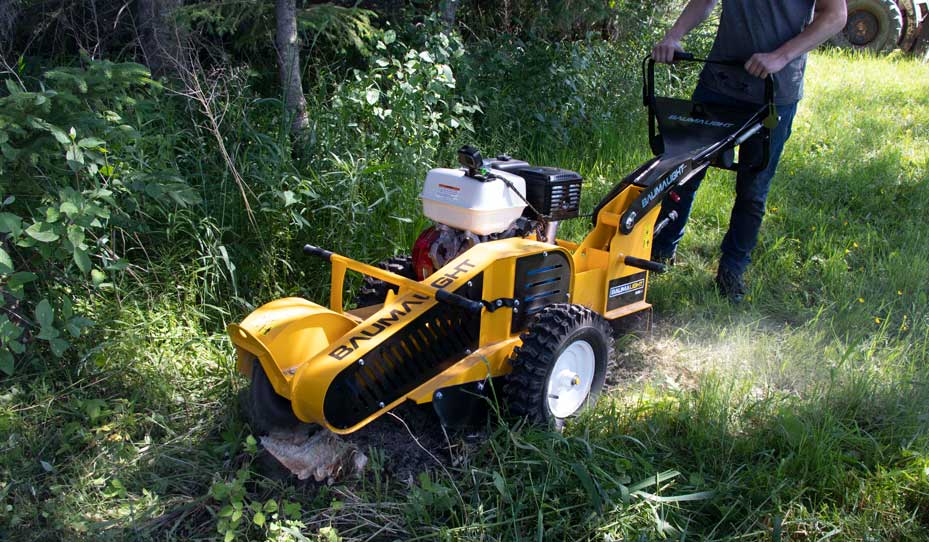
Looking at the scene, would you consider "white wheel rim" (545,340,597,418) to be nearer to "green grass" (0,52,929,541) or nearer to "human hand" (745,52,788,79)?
"green grass" (0,52,929,541)

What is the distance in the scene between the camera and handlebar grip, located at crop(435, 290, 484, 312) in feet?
8.79

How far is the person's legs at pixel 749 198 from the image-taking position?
4047 mm

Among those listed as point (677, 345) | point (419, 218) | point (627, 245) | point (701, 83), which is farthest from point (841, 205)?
point (419, 218)

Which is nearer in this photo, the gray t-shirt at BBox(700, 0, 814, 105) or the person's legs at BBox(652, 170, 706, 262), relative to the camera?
the gray t-shirt at BBox(700, 0, 814, 105)

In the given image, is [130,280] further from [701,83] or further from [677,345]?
[701,83]

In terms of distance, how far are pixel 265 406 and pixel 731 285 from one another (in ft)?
8.73

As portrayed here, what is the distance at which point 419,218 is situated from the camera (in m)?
4.22

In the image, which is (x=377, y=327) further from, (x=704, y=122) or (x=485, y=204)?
(x=704, y=122)

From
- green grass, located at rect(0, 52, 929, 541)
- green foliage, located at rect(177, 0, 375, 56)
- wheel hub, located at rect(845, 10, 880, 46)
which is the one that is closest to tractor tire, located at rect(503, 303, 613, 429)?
green grass, located at rect(0, 52, 929, 541)

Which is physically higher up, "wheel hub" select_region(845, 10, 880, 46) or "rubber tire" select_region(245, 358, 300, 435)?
"wheel hub" select_region(845, 10, 880, 46)

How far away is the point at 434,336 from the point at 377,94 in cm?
179

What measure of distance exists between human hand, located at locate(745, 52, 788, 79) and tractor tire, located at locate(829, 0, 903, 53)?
8.52 m

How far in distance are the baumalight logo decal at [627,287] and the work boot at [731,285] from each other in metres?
0.82

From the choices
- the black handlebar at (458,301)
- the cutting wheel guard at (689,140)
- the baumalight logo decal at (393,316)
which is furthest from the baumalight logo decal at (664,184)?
the black handlebar at (458,301)
